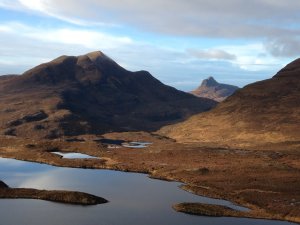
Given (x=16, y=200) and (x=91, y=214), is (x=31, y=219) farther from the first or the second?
(x=16, y=200)

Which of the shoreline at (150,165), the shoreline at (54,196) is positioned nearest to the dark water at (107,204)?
the shoreline at (54,196)

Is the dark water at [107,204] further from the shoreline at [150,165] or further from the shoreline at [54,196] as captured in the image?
the shoreline at [150,165]

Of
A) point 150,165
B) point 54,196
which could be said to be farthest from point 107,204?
point 150,165

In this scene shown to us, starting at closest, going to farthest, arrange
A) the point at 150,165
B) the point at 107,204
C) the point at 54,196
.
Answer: the point at 107,204 → the point at 54,196 → the point at 150,165

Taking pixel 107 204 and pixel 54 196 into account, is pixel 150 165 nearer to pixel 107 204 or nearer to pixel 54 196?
pixel 54 196

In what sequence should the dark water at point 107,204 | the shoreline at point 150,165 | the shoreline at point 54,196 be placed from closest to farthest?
the dark water at point 107,204 → the shoreline at point 54,196 → the shoreline at point 150,165

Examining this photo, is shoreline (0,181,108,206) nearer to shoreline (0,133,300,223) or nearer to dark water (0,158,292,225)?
dark water (0,158,292,225)

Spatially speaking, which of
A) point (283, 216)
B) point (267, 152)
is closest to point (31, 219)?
point (283, 216)

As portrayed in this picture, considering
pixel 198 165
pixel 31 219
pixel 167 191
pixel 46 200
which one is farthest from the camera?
pixel 198 165
